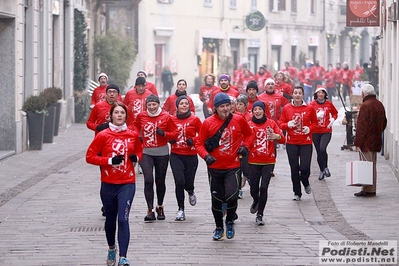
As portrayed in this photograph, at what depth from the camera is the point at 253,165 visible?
482 inches

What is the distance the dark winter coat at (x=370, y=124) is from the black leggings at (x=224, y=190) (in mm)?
4154

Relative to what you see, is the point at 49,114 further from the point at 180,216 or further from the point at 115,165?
the point at 115,165

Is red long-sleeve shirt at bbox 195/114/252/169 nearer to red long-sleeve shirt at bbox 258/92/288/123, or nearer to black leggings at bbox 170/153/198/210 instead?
black leggings at bbox 170/153/198/210

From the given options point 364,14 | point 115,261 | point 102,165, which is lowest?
point 115,261

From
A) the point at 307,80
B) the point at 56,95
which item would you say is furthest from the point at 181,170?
the point at 307,80

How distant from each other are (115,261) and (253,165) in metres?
3.28

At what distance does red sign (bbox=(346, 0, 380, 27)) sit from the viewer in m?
23.0

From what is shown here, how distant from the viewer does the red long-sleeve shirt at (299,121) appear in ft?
46.2

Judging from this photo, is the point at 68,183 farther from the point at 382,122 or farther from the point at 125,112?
the point at 125,112

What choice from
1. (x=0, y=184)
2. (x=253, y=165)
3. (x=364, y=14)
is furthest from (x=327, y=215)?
(x=364, y=14)

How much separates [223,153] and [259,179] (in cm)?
162

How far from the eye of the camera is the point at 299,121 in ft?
46.4

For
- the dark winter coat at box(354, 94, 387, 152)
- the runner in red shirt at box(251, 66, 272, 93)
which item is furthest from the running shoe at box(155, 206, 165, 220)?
the runner in red shirt at box(251, 66, 272, 93)

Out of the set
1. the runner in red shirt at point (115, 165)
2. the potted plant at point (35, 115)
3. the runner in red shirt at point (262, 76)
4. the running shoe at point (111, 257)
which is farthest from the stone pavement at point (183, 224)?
the runner in red shirt at point (262, 76)
